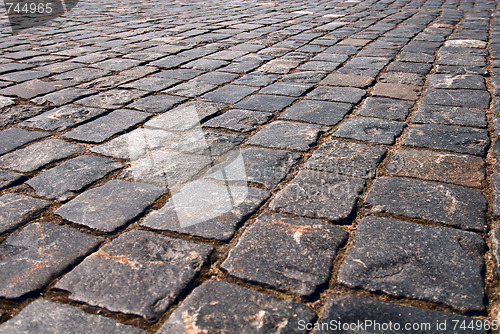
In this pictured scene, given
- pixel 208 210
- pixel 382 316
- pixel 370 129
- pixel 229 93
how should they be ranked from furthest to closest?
pixel 229 93 → pixel 370 129 → pixel 208 210 → pixel 382 316

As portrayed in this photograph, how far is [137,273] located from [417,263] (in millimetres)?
1189

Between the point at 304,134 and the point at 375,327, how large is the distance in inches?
67.2

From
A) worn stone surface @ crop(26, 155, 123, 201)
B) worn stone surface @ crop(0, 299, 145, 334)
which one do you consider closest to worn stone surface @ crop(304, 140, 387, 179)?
worn stone surface @ crop(26, 155, 123, 201)

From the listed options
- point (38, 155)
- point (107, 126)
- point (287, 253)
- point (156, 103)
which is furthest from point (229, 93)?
point (287, 253)

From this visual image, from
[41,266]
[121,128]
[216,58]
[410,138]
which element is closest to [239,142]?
[121,128]

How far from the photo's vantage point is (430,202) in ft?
6.91

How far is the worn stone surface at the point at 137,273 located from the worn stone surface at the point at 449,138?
5.75ft

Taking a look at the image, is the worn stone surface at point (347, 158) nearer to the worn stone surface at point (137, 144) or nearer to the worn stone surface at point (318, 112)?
the worn stone surface at point (318, 112)

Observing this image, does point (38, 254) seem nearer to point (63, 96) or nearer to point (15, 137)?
point (15, 137)

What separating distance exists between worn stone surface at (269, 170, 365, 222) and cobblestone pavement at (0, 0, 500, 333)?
12mm

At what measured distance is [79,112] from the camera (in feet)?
11.3

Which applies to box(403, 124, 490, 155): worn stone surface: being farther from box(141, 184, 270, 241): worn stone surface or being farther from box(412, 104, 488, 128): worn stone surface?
box(141, 184, 270, 241): worn stone surface

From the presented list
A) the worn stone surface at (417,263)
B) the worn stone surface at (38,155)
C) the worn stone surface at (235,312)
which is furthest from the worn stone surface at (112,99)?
the worn stone surface at (417,263)

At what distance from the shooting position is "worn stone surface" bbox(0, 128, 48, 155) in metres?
2.85
